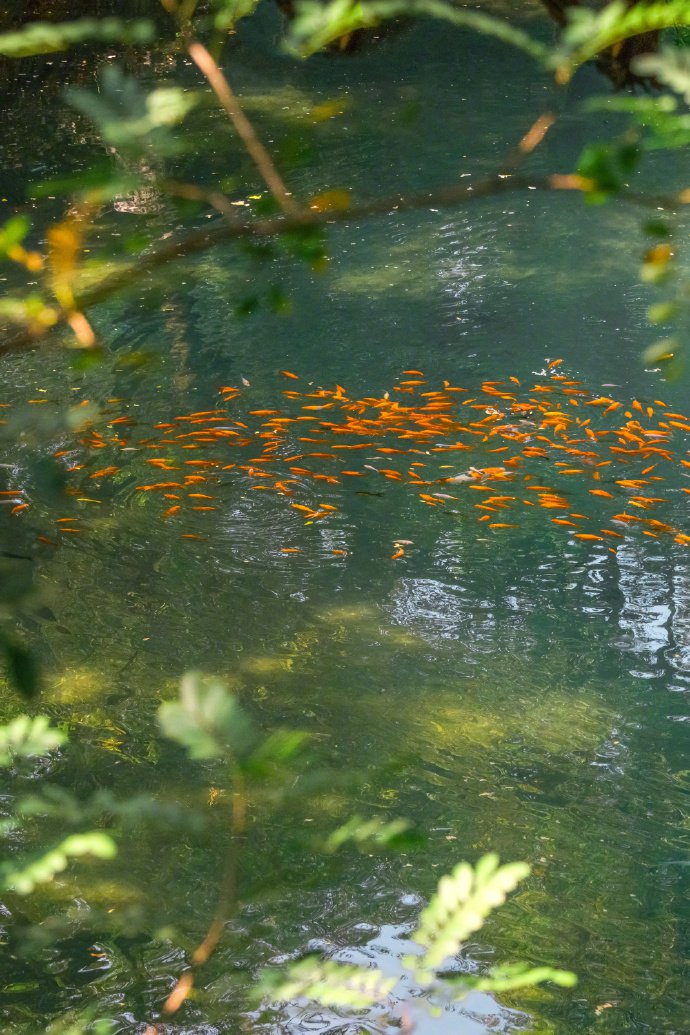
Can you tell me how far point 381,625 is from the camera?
12.9ft

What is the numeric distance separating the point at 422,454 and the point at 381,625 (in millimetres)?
1299

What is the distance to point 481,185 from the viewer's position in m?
0.66

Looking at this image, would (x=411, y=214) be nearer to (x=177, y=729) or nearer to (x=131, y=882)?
(x=131, y=882)

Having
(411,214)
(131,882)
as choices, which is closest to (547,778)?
(131,882)

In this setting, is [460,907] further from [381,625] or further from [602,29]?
[381,625]

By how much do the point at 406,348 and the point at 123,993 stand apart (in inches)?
164

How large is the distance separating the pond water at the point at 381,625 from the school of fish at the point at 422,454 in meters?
0.02

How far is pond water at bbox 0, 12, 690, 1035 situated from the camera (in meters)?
2.68

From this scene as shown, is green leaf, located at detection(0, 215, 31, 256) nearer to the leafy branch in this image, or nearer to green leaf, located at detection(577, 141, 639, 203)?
green leaf, located at detection(577, 141, 639, 203)

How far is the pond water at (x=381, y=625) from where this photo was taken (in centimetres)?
268

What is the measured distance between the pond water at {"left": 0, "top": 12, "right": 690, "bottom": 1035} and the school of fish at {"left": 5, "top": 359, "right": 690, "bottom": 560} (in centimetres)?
2

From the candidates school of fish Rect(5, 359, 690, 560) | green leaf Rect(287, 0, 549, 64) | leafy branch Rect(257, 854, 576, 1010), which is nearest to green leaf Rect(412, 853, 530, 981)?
leafy branch Rect(257, 854, 576, 1010)

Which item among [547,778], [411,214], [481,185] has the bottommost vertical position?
[547,778]

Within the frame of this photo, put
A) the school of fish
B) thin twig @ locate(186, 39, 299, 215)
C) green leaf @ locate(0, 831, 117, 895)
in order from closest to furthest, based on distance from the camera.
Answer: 1. thin twig @ locate(186, 39, 299, 215)
2. green leaf @ locate(0, 831, 117, 895)
3. the school of fish
